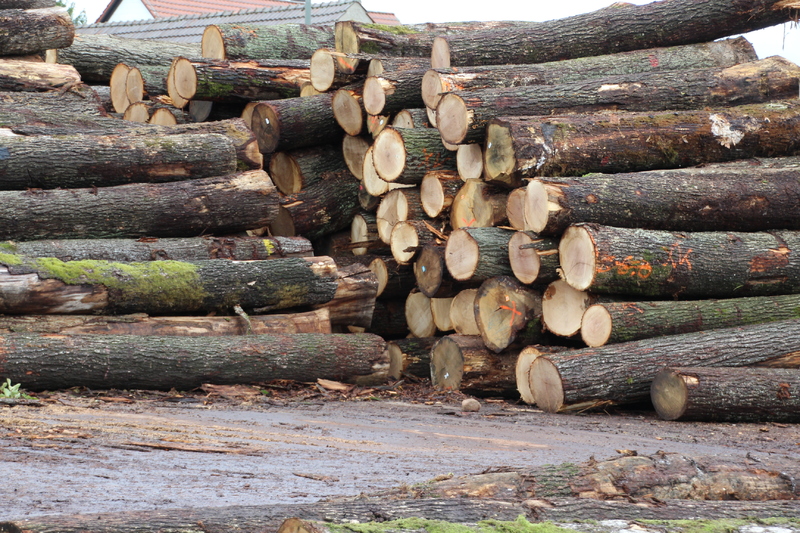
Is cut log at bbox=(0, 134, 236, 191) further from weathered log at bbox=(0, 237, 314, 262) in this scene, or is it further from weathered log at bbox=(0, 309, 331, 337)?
weathered log at bbox=(0, 309, 331, 337)

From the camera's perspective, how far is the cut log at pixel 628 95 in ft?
26.2

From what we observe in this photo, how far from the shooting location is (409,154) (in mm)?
8602

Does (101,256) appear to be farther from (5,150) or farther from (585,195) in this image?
(585,195)

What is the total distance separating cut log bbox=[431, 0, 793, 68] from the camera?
9477mm

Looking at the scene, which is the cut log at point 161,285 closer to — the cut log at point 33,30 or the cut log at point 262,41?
the cut log at point 262,41

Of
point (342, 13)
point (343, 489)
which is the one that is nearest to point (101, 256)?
point (343, 489)

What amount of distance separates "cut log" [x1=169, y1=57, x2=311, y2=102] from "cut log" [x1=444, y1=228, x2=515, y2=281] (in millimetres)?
3472

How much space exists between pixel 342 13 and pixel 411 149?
952 cm

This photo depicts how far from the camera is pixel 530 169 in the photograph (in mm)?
7539

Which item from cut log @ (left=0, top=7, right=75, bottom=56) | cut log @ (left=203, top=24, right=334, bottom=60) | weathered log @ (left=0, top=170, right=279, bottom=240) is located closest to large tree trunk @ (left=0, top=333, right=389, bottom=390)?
weathered log @ (left=0, top=170, right=279, bottom=240)

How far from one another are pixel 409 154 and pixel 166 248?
2.45 metres

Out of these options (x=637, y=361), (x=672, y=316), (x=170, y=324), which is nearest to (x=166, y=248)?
(x=170, y=324)

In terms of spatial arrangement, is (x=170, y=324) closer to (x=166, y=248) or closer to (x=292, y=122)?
(x=166, y=248)

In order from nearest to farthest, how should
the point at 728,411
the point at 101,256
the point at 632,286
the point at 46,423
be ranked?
the point at 46,423, the point at 728,411, the point at 632,286, the point at 101,256
